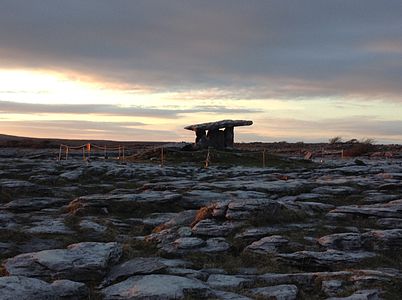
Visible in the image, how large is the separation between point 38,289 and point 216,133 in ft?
125

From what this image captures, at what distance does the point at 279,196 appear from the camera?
2130cm

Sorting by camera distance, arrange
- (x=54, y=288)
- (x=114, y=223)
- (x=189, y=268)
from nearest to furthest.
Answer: (x=54, y=288) < (x=189, y=268) < (x=114, y=223)

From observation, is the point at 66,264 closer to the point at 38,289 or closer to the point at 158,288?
the point at 38,289

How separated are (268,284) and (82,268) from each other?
378cm

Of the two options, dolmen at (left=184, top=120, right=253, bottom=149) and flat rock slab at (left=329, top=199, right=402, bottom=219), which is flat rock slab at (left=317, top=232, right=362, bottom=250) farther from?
dolmen at (left=184, top=120, right=253, bottom=149)

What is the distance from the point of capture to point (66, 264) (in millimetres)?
10812

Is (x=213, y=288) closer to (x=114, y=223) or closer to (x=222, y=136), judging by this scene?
(x=114, y=223)

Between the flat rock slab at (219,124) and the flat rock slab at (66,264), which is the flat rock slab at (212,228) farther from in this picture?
the flat rock slab at (219,124)

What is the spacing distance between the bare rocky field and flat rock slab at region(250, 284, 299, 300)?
0.03m

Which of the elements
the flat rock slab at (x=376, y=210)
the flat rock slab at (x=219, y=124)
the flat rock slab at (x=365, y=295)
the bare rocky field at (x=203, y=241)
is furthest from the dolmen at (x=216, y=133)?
the flat rock slab at (x=365, y=295)

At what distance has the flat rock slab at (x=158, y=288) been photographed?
30.8ft

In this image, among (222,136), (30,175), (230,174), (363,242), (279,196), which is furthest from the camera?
(222,136)

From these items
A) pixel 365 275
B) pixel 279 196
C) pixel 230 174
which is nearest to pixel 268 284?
pixel 365 275

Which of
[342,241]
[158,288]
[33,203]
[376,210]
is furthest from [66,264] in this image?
[376,210]
